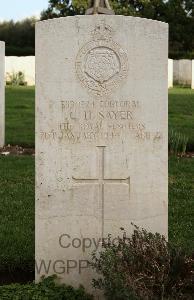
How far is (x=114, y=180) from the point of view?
4.49 meters

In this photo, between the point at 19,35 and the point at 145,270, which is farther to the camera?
the point at 19,35

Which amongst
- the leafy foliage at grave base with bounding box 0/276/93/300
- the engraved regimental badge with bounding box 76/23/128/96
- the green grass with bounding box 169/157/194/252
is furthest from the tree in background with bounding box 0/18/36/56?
the leafy foliage at grave base with bounding box 0/276/93/300

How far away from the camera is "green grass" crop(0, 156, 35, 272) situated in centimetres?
516

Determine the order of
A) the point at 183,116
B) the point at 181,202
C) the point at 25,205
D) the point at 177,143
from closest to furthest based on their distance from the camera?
the point at 25,205
the point at 181,202
the point at 177,143
the point at 183,116

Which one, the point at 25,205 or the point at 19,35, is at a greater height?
the point at 19,35

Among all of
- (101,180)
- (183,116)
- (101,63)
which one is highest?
(101,63)

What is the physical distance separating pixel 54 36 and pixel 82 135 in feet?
2.30

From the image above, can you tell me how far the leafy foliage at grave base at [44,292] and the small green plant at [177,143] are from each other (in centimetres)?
580

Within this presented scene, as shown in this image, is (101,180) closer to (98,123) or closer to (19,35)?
(98,123)

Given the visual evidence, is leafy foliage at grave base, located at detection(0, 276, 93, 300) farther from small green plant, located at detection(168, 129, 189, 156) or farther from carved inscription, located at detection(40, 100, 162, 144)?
small green plant, located at detection(168, 129, 189, 156)

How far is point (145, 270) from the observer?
4.00m

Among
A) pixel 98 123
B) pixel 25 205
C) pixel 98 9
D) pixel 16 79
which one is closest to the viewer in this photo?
pixel 98 123

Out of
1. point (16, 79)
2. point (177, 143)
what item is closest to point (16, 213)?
point (177, 143)

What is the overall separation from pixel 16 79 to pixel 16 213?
2158 cm
